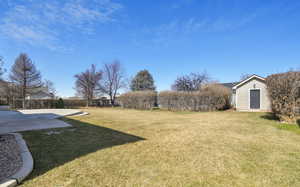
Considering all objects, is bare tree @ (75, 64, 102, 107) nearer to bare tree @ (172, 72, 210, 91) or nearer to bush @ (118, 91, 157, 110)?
bush @ (118, 91, 157, 110)

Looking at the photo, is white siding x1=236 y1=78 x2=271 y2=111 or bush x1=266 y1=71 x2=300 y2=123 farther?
white siding x1=236 y1=78 x2=271 y2=111

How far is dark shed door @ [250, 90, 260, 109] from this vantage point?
13.2 meters

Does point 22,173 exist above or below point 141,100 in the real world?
below

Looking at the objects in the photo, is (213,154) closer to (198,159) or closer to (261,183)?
(198,159)

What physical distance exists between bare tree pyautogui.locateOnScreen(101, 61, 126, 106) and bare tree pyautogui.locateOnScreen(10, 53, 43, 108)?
11.3 metres

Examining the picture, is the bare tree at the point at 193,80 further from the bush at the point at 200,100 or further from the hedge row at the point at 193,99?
the bush at the point at 200,100

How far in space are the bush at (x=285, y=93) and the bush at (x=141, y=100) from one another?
40.4 ft

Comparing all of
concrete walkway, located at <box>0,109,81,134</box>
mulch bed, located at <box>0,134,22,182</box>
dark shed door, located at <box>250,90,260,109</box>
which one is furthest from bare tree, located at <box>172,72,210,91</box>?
mulch bed, located at <box>0,134,22,182</box>

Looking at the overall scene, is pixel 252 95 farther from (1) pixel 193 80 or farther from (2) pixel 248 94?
(1) pixel 193 80

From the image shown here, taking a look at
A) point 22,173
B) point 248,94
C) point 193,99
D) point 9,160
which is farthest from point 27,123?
point 248,94

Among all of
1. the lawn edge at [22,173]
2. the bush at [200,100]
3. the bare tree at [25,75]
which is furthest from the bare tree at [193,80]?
the lawn edge at [22,173]

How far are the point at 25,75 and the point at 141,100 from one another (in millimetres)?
16324

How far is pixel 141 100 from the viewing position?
1847 centimetres

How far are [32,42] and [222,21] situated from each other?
44.3ft
